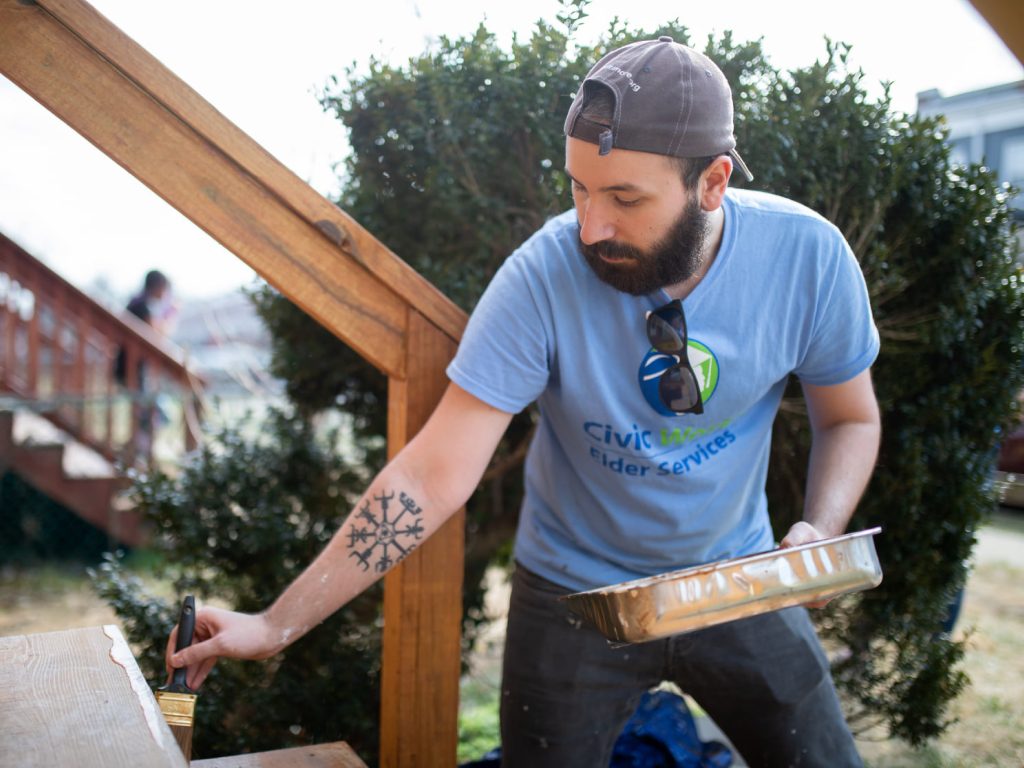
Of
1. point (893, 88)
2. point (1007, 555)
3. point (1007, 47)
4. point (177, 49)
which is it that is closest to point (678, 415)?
point (1007, 47)

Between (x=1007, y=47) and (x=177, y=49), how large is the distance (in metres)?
3.86

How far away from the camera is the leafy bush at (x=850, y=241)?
2660 millimetres

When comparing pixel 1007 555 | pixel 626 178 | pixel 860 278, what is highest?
pixel 626 178

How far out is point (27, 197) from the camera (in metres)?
13.2

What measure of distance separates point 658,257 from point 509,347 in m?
0.34

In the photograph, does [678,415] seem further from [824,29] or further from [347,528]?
[824,29]

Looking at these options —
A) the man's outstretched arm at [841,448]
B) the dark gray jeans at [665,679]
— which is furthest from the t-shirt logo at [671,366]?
the dark gray jeans at [665,679]

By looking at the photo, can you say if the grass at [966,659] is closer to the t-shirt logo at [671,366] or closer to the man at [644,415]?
the man at [644,415]

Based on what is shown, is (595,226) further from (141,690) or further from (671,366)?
(141,690)

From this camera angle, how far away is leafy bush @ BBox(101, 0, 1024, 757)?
2660mm

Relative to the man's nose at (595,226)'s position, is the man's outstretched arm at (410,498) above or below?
below

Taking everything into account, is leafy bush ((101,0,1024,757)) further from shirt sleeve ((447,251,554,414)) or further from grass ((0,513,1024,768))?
shirt sleeve ((447,251,554,414))

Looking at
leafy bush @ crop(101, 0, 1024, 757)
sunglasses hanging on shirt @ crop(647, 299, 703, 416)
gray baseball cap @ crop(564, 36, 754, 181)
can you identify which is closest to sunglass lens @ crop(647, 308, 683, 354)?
sunglasses hanging on shirt @ crop(647, 299, 703, 416)

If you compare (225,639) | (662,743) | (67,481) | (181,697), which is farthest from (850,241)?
A: (67,481)
